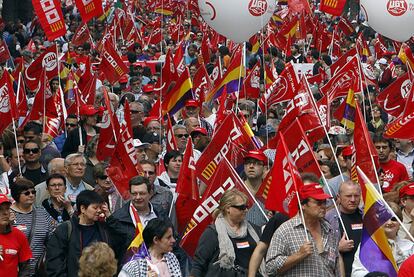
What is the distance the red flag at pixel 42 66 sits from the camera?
63.5 ft

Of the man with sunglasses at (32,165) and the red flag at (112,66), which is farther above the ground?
the man with sunglasses at (32,165)

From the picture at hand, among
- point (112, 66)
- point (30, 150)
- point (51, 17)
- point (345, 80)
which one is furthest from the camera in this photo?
point (112, 66)

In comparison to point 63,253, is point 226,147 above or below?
below

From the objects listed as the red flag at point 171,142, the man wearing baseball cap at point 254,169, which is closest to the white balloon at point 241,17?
the red flag at point 171,142

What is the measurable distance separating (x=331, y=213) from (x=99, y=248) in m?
2.52

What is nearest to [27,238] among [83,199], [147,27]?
[83,199]

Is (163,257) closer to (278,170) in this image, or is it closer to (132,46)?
(278,170)

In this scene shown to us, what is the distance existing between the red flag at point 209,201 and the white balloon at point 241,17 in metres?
8.30

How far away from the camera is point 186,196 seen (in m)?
11.4

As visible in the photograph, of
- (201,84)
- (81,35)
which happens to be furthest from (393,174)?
(81,35)

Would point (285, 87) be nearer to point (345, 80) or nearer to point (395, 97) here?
point (345, 80)

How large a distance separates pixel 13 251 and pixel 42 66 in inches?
379

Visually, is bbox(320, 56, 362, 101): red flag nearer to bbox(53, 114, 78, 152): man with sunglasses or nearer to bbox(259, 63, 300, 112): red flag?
bbox(259, 63, 300, 112): red flag

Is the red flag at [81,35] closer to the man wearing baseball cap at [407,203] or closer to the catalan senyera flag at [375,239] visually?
the man wearing baseball cap at [407,203]
